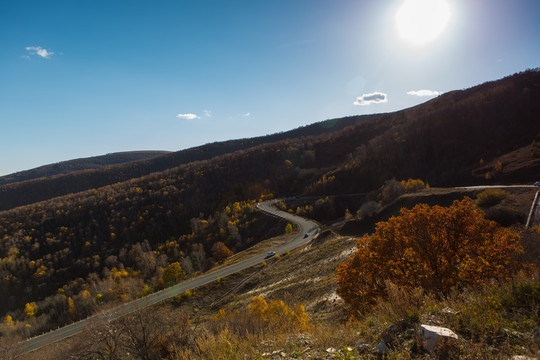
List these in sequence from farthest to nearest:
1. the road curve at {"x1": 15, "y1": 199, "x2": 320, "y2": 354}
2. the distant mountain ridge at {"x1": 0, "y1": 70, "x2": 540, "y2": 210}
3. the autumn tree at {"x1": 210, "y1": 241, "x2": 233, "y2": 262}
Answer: the distant mountain ridge at {"x1": 0, "y1": 70, "x2": 540, "y2": 210} < the autumn tree at {"x1": 210, "y1": 241, "x2": 233, "y2": 262} < the road curve at {"x1": 15, "y1": 199, "x2": 320, "y2": 354}

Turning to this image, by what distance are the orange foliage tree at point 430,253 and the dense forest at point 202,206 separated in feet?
161

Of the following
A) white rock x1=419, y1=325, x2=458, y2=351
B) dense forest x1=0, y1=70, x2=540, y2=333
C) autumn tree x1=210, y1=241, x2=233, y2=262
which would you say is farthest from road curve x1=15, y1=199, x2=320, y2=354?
autumn tree x1=210, y1=241, x2=233, y2=262

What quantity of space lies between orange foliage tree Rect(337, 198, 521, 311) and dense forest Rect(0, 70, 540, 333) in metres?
49.1

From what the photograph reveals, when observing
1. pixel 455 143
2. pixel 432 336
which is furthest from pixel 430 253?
pixel 455 143

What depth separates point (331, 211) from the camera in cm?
8794

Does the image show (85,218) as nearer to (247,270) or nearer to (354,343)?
(247,270)

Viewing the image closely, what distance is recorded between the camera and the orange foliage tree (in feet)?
36.3

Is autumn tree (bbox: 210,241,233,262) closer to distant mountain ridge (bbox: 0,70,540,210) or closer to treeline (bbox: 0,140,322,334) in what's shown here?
treeline (bbox: 0,140,322,334)

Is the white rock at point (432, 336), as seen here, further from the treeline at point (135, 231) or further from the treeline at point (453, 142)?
the treeline at point (453, 142)

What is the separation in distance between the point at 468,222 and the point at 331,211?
76554 millimetres

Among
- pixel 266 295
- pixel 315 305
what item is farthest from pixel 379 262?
pixel 266 295

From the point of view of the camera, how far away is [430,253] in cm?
1212

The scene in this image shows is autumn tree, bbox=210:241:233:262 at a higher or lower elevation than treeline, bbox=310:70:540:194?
lower

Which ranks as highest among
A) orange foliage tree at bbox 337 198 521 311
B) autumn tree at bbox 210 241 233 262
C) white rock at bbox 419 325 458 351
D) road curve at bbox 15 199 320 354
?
white rock at bbox 419 325 458 351
